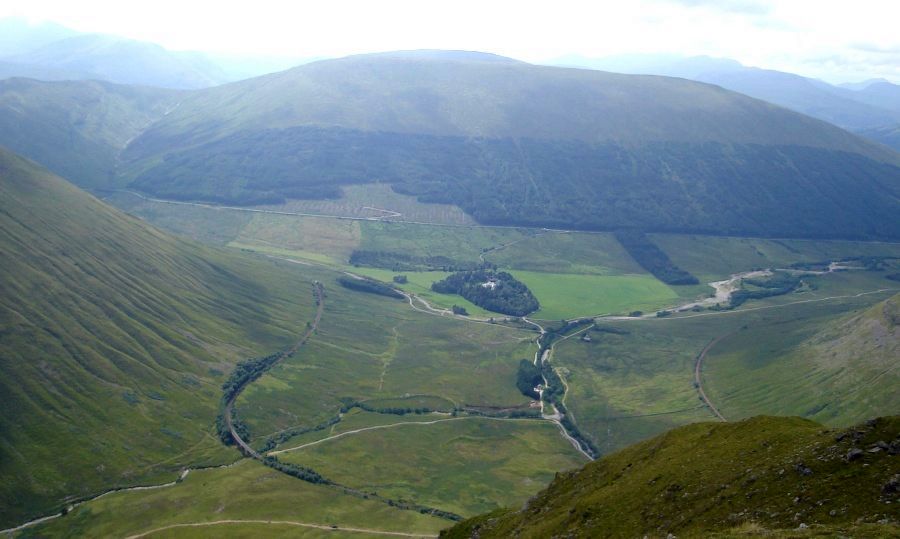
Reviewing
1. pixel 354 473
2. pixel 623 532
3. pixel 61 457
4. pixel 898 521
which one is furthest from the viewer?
pixel 354 473

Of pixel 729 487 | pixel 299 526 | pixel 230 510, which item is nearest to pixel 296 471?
pixel 230 510

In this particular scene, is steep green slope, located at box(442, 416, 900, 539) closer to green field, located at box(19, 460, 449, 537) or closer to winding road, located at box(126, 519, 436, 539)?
winding road, located at box(126, 519, 436, 539)

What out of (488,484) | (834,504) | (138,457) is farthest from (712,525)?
(138,457)

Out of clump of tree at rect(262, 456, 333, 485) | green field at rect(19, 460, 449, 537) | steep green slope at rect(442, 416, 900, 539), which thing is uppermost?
steep green slope at rect(442, 416, 900, 539)

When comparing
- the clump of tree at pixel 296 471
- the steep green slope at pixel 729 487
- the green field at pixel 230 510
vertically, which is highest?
the steep green slope at pixel 729 487

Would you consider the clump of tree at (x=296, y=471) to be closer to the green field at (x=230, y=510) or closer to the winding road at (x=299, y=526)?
the green field at (x=230, y=510)

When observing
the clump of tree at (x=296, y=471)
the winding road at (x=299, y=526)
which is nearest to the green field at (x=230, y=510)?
the winding road at (x=299, y=526)

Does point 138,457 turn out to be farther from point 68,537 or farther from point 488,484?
point 488,484

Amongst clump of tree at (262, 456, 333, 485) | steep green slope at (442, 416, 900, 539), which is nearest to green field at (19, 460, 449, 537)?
clump of tree at (262, 456, 333, 485)
